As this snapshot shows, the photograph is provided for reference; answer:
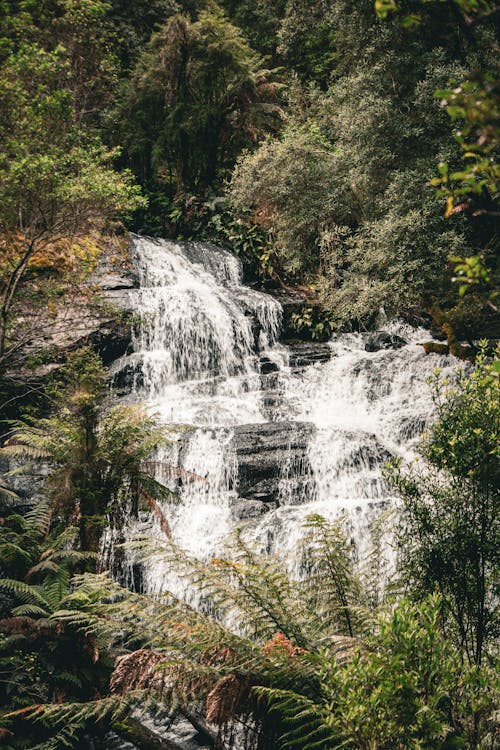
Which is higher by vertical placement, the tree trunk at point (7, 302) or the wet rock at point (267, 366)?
the tree trunk at point (7, 302)

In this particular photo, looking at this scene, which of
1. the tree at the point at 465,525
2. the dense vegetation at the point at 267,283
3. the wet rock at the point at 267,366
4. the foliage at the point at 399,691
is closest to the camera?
the foliage at the point at 399,691

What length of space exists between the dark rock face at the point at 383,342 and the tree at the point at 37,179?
6958 millimetres

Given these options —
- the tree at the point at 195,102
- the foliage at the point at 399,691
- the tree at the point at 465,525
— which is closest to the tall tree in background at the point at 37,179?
the tree at the point at 465,525

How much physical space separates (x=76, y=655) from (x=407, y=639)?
12.2 ft

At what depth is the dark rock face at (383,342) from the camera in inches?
551

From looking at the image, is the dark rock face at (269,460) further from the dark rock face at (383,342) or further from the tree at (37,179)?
the dark rock face at (383,342)

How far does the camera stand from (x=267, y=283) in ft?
58.0

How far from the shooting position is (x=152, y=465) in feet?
22.9

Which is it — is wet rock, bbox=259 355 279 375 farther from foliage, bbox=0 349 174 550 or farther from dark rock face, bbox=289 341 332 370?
foliage, bbox=0 349 174 550

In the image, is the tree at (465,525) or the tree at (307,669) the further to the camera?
the tree at (465,525)

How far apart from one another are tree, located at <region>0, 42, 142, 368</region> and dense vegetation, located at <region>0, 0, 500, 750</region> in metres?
0.07

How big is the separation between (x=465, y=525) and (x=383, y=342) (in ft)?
34.3

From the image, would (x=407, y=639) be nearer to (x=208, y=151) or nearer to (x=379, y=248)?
(x=379, y=248)

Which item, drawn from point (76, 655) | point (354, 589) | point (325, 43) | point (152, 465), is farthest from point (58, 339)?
point (325, 43)
